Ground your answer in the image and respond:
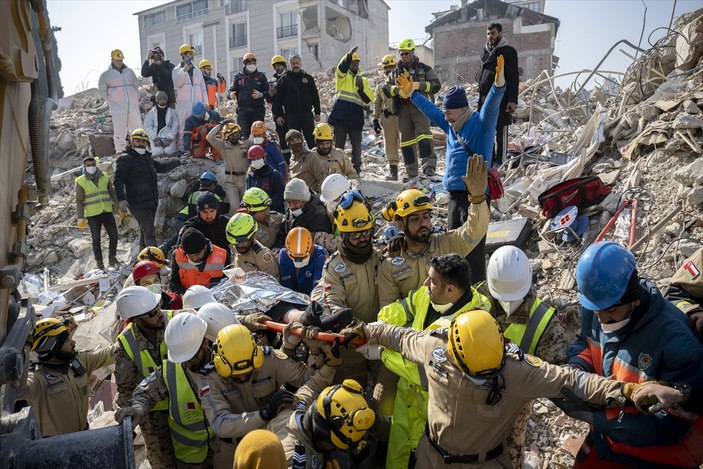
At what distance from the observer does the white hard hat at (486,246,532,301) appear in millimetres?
3279

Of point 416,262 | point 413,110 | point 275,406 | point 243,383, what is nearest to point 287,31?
point 413,110

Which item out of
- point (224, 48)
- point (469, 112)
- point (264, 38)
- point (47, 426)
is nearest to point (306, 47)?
point (264, 38)

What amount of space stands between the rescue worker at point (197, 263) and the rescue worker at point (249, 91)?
5424 millimetres

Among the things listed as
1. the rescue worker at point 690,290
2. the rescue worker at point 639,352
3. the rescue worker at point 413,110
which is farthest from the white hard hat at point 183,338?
the rescue worker at point 413,110

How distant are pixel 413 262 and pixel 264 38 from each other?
35669mm

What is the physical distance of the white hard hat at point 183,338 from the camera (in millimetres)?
3471

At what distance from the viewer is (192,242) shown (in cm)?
530

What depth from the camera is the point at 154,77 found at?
39.4 ft

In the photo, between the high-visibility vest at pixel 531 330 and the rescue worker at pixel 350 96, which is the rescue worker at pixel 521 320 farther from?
the rescue worker at pixel 350 96

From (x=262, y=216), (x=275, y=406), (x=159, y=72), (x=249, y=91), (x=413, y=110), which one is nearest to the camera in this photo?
(x=275, y=406)

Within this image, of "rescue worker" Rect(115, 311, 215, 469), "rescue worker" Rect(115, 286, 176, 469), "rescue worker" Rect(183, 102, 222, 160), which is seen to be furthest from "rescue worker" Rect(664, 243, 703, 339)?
"rescue worker" Rect(183, 102, 222, 160)

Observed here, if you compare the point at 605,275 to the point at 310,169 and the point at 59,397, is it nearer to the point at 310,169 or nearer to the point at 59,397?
the point at 59,397

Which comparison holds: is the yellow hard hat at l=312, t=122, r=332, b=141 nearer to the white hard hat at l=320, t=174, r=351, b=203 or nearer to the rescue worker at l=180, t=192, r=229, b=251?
the white hard hat at l=320, t=174, r=351, b=203

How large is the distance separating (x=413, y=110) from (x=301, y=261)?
411 centimetres
